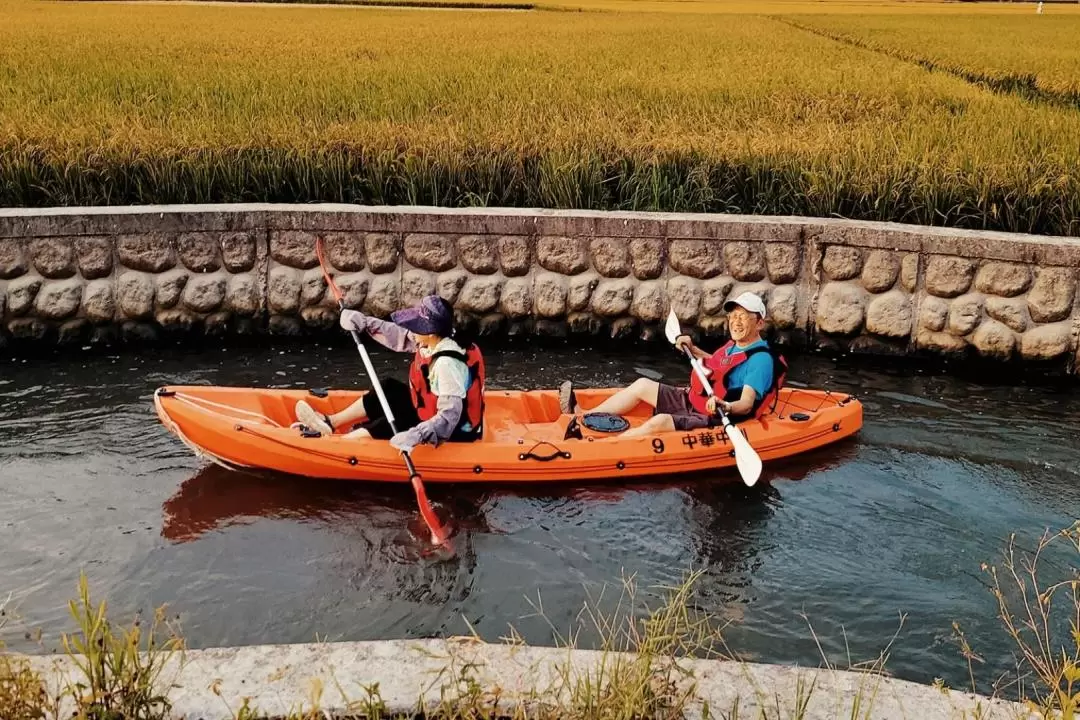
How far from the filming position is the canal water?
14.5 feet

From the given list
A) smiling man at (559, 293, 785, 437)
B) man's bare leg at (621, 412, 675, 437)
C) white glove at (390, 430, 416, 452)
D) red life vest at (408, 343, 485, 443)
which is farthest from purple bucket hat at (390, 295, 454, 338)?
man's bare leg at (621, 412, 675, 437)

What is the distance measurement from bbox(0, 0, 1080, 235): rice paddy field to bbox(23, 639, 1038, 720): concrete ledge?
5.68 m

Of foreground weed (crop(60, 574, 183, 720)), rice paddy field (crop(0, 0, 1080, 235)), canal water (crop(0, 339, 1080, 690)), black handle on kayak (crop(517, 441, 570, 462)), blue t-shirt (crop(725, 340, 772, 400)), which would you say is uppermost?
rice paddy field (crop(0, 0, 1080, 235))

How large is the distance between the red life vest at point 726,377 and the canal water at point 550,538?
1.17 feet

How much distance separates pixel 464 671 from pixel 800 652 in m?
2.01

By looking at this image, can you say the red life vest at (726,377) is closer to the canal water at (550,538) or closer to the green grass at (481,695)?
the canal water at (550,538)

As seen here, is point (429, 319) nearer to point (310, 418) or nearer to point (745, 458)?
point (310, 418)

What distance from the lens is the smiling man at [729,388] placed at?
6.01 meters

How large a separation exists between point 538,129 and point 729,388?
12.8 ft

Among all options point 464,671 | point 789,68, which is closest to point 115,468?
point 464,671

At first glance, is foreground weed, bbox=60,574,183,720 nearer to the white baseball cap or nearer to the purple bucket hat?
the purple bucket hat

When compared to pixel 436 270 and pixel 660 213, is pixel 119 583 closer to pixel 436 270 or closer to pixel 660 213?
pixel 436 270

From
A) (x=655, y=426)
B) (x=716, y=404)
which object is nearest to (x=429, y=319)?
(x=655, y=426)

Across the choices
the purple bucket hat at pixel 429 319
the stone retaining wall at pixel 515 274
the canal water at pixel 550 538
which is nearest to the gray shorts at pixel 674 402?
the canal water at pixel 550 538
